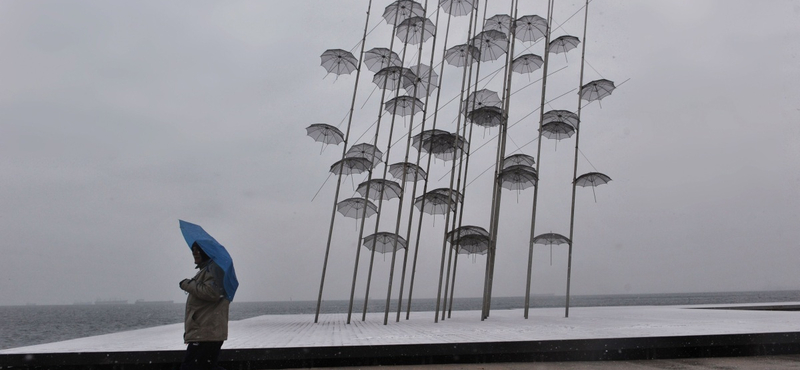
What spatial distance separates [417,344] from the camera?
8.01 meters

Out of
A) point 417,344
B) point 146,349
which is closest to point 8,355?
point 146,349

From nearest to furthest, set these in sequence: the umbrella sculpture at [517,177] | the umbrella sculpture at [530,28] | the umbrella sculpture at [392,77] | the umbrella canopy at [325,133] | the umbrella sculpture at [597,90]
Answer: the umbrella sculpture at [392,77], the umbrella canopy at [325,133], the umbrella sculpture at [517,177], the umbrella sculpture at [530,28], the umbrella sculpture at [597,90]

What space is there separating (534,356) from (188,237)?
515 cm

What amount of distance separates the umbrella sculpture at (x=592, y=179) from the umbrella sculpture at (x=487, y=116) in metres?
2.87

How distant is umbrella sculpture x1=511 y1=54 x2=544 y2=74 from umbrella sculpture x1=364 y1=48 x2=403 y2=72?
12.0 feet

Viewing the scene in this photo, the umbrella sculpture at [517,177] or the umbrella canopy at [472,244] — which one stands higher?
the umbrella sculpture at [517,177]

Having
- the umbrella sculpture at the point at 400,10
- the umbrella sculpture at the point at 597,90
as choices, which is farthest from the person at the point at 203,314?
the umbrella sculpture at the point at 597,90

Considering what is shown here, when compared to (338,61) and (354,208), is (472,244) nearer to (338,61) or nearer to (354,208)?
(354,208)

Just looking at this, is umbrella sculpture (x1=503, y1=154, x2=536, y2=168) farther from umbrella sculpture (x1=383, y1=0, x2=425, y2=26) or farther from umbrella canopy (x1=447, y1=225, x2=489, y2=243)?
umbrella sculpture (x1=383, y1=0, x2=425, y2=26)

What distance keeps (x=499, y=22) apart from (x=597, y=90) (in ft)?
11.7

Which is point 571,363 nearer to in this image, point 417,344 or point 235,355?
point 417,344

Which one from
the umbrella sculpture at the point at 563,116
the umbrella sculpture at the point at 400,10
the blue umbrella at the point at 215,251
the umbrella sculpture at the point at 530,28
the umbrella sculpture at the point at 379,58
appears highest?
the umbrella sculpture at the point at 530,28

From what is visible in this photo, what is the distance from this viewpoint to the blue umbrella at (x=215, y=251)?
4.91 metres

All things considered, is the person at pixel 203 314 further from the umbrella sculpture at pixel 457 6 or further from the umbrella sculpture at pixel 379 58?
the umbrella sculpture at pixel 457 6
